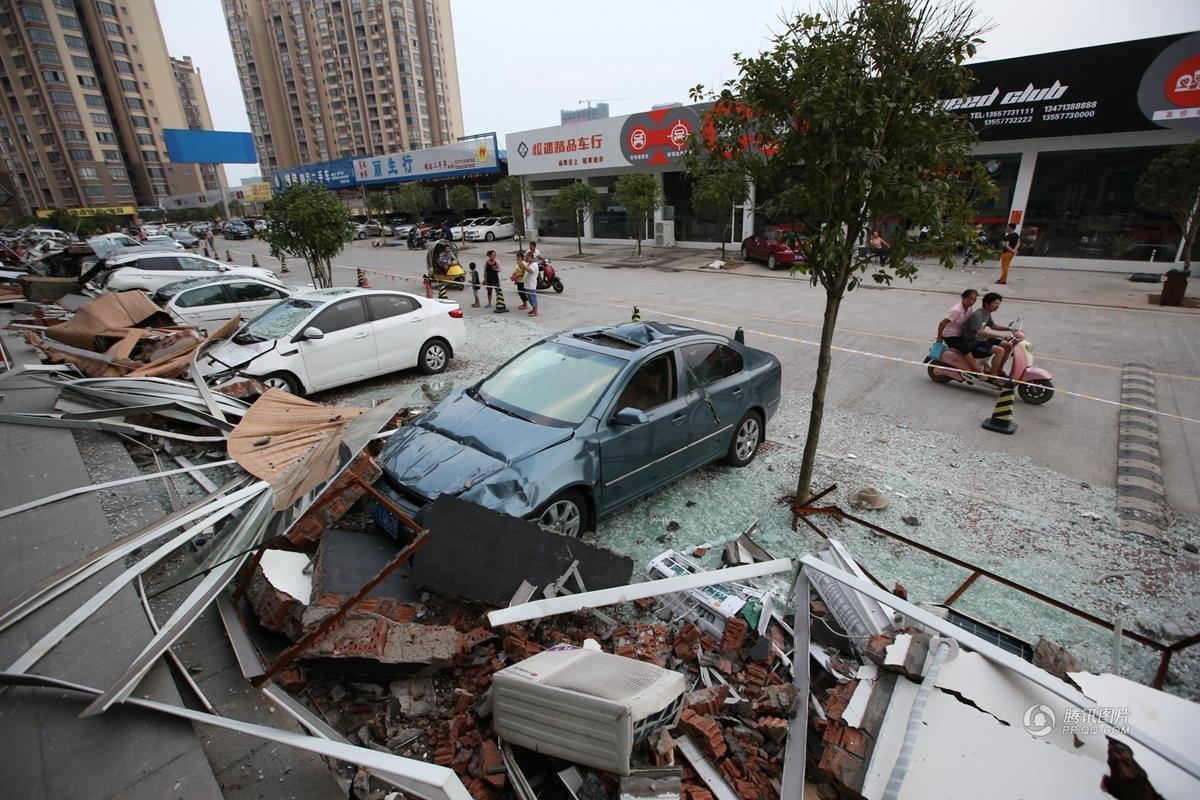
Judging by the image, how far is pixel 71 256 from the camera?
68.7ft

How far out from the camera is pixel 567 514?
14.1ft

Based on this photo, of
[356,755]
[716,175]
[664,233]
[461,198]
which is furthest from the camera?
[461,198]

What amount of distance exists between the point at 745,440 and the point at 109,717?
5.30 metres

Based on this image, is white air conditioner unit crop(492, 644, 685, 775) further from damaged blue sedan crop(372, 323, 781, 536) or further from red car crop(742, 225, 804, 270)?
red car crop(742, 225, 804, 270)

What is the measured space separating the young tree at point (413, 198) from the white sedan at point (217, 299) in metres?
31.8

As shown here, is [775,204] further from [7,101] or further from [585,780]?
[7,101]

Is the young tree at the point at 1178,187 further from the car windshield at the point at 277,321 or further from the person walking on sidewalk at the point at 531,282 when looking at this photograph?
the car windshield at the point at 277,321

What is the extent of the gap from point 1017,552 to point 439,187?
50411mm

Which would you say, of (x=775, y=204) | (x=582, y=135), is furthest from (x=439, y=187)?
(x=775, y=204)

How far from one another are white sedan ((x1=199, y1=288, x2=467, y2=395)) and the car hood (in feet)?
12.9

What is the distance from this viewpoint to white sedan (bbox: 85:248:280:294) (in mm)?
14727

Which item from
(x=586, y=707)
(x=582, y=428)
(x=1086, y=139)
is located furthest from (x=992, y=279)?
(x=586, y=707)

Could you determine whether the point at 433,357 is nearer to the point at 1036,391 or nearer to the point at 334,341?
the point at 334,341

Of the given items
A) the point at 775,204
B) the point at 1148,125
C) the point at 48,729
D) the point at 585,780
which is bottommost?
the point at 585,780
